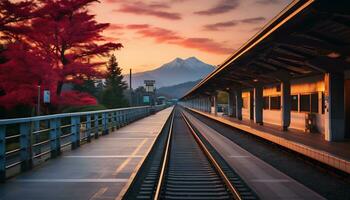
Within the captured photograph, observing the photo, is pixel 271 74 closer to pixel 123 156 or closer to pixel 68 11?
pixel 123 156

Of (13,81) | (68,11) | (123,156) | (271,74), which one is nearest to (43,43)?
(68,11)

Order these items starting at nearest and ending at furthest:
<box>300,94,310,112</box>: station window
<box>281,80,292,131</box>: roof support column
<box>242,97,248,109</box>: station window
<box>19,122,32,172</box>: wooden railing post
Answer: <box>19,122,32,172</box>: wooden railing post < <box>300,94,310,112</box>: station window < <box>281,80,292,131</box>: roof support column < <box>242,97,248,109</box>: station window

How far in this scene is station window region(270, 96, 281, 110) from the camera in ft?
98.5

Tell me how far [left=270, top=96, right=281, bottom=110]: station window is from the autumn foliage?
45.6ft

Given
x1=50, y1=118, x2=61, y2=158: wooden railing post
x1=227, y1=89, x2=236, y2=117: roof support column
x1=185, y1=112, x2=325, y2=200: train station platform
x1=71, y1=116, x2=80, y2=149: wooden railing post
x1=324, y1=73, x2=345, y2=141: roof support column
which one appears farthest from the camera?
x1=227, y1=89, x2=236, y2=117: roof support column

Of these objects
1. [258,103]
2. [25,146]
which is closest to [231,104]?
[258,103]

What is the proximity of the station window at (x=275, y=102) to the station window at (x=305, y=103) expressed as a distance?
16.3ft

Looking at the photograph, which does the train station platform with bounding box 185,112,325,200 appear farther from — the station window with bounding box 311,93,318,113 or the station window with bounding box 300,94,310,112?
the station window with bounding box 300,94,310,112

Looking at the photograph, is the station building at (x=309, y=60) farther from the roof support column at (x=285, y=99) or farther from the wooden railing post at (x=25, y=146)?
the wooden railing post at (x=25, y=146)

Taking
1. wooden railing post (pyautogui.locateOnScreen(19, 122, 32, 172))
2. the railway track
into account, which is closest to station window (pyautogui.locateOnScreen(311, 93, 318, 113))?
the railway track

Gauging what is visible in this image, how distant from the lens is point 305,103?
79.4 ft

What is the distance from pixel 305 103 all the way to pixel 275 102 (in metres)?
7.05

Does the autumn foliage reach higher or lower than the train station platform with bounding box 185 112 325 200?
higher

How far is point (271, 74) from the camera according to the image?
24.5m
